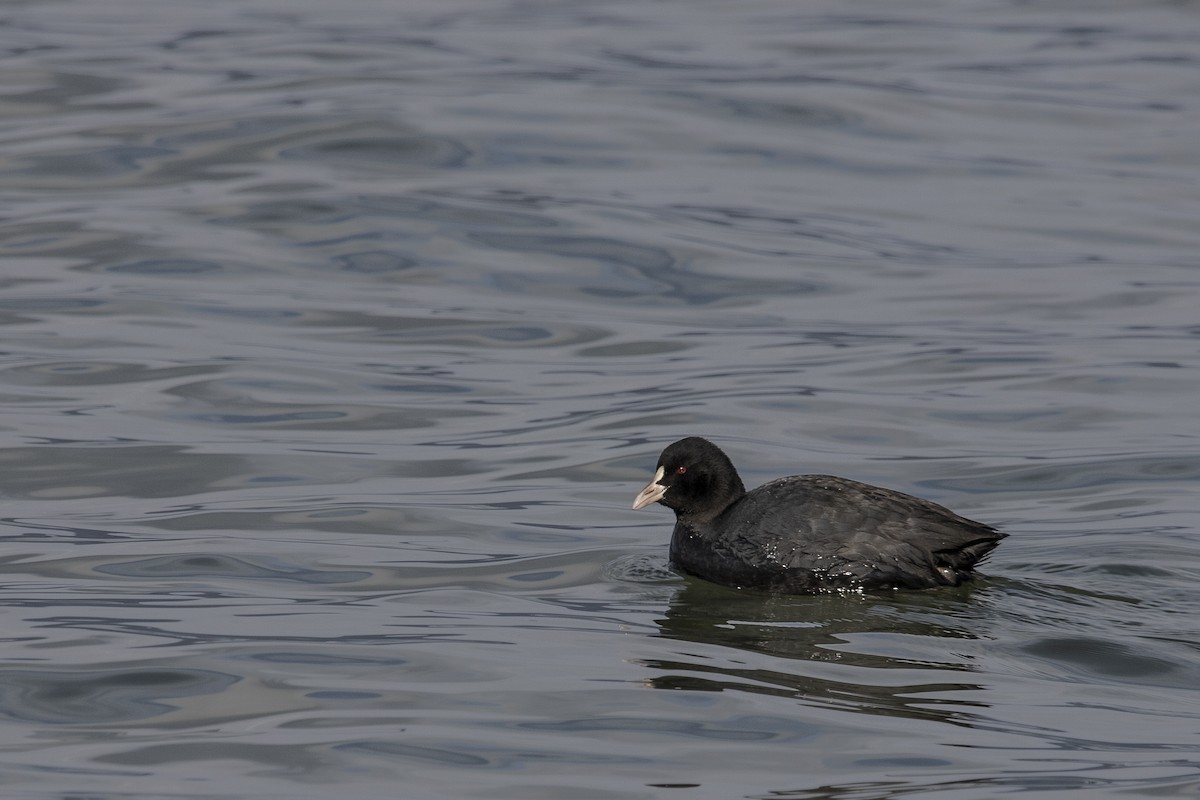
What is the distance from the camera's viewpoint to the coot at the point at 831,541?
33.3 feet

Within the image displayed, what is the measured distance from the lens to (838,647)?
9.11 metres

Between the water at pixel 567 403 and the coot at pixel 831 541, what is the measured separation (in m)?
0.15

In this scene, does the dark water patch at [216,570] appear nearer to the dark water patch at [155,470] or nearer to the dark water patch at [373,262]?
the dark water patch at [155,470]

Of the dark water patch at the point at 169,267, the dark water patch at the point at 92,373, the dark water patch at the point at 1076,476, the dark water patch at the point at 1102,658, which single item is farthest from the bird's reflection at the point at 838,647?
the dark water patch at the point at 169,267

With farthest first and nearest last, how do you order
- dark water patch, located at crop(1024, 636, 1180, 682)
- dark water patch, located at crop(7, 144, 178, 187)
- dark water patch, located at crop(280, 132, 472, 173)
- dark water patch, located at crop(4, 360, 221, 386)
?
dark water patch, located at crop(280, 132, 472, 173), dark water patch, located at crop(7, 144, 178, 187), dark water patch, located at crop(4, 360, 221, 386), dark water patch, located at crop(1024, 636, 1180, 682)

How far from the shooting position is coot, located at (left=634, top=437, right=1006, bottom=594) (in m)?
10.1

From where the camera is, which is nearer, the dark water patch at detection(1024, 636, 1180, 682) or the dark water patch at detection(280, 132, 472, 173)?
the dark water patch at detection(1024, 636, 1180, 682)

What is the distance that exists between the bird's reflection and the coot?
10 cm

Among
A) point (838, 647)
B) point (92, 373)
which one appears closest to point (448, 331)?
point (92, 373)

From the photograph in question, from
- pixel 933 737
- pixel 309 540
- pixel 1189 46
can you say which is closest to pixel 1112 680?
pixel 933 737

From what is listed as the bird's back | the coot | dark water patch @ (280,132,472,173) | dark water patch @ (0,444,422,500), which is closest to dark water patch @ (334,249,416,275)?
dark water patch @ (280,132,472,173)

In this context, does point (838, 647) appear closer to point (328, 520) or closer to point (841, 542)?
point (841, 542)

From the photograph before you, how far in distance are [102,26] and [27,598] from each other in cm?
2665

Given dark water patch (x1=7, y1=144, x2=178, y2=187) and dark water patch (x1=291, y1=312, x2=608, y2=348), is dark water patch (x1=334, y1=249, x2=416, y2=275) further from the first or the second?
dark water patch (x1=7, y1=144, x2=178, y2=187)
